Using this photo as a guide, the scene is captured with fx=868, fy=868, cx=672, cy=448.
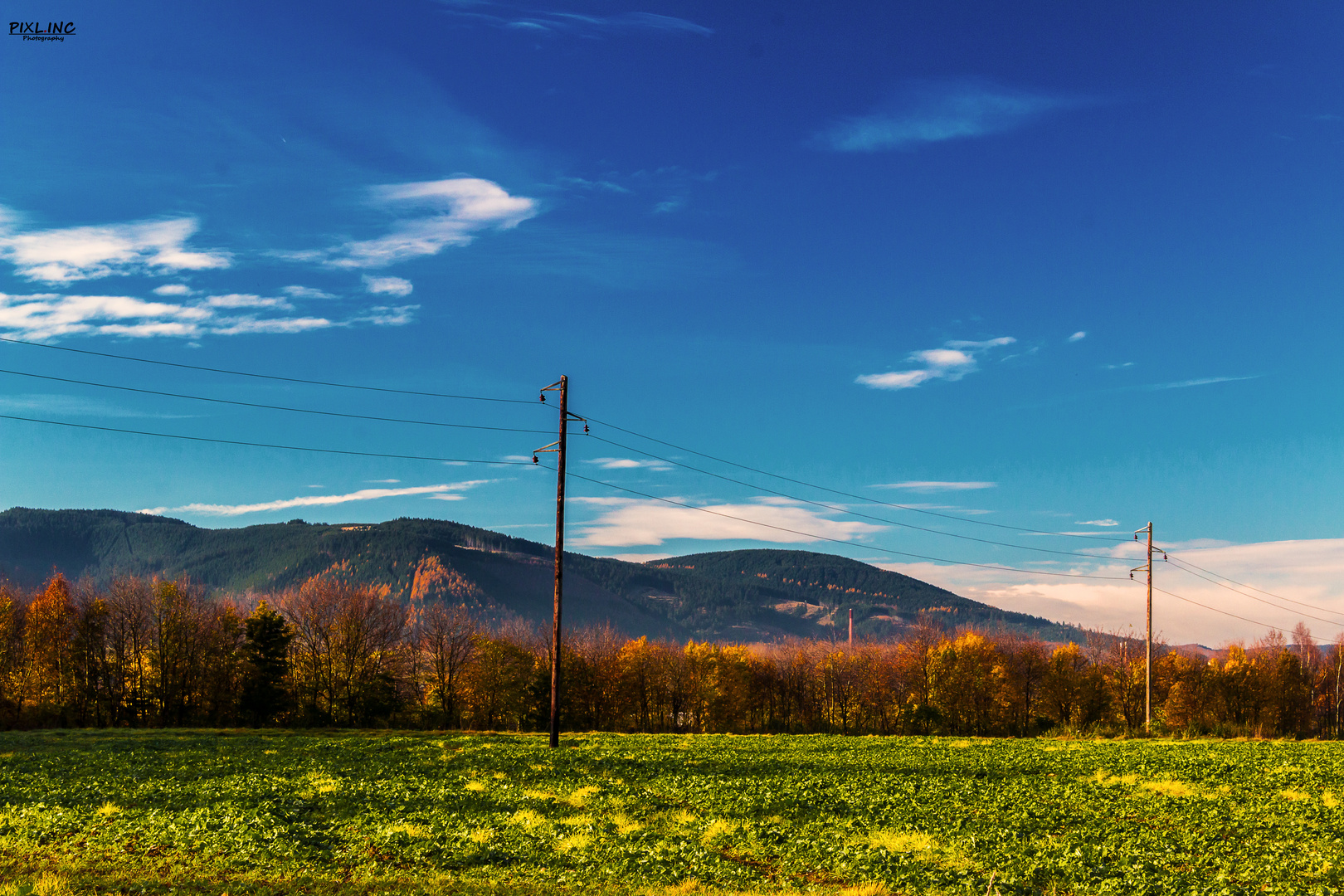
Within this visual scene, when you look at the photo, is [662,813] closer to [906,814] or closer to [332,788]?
Result: [906,814]

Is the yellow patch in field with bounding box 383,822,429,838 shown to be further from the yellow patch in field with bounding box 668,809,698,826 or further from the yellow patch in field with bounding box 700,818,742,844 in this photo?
the yellow patch in field with bounding box 700,818,742,844

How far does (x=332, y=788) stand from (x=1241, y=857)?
24.8 m

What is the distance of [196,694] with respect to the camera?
266 ft

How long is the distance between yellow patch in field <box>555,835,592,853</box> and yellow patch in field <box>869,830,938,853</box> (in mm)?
6788

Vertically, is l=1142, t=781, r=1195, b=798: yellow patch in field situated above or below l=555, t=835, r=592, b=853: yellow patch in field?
below

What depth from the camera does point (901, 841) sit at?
2091 cm

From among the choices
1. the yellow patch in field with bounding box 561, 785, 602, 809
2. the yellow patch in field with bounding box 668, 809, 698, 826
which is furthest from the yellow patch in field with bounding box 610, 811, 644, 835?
the yellow patch in field with bounding box 561, 785, 602, 809

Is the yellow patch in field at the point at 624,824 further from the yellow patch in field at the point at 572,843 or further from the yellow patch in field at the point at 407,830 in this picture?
the yellow patch in field at the point at 407,830

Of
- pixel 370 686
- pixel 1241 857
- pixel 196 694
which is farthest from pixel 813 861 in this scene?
pixel 196 694

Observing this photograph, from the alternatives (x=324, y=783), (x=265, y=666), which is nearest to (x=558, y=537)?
(x=324, y=783)

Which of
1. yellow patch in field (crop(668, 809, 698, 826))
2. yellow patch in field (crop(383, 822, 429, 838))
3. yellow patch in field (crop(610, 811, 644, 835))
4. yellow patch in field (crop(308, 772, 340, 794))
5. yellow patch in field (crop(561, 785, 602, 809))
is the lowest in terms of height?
yellow patch in field (crop(308, 772, 340, 794))

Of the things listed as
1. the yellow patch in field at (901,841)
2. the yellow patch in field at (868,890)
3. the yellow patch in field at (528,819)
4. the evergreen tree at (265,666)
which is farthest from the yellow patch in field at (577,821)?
the evergreen tree at (265,666)

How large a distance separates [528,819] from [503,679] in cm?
6897

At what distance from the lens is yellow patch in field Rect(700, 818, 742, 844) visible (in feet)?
71.3
